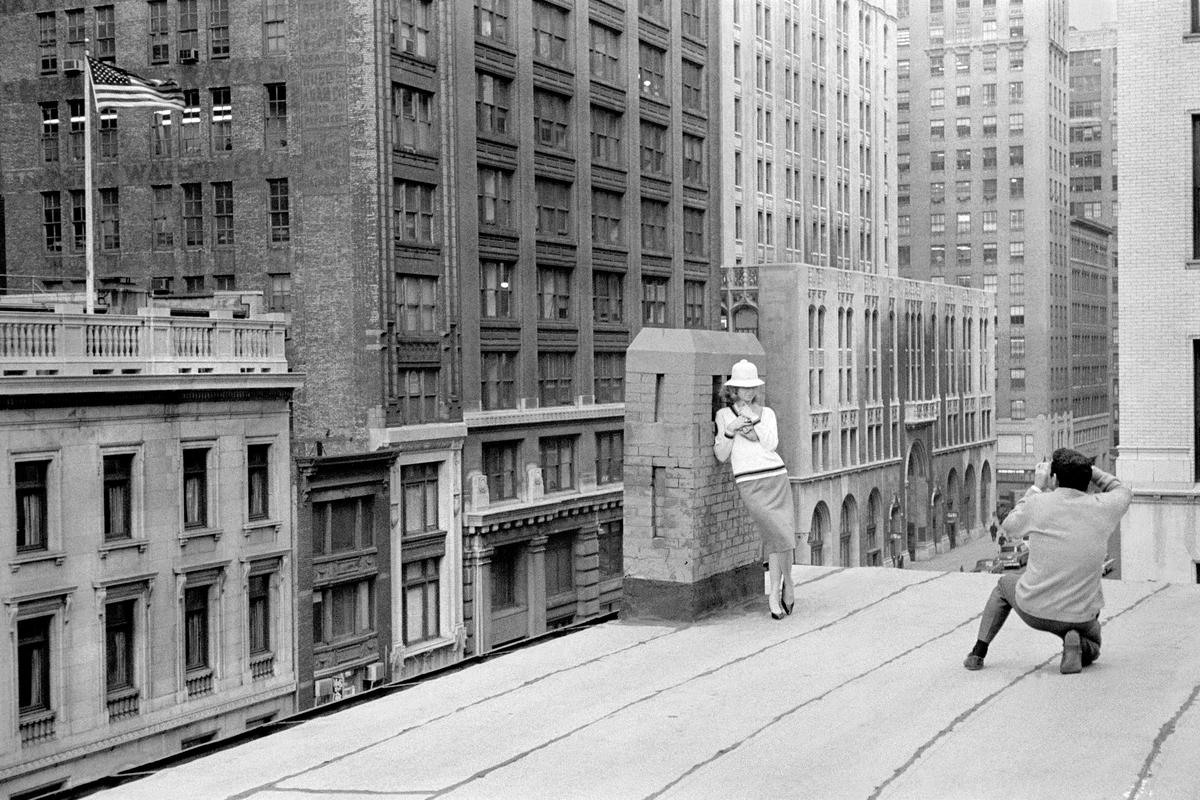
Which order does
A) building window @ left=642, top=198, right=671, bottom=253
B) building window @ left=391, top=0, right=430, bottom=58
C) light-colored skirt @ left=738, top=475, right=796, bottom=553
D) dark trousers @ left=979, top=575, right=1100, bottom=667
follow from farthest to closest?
building window @ left=642, top=198, right=671, bottom=253, building window @ left=391, top=0, right=430, bottom=58, light-colored skirt @ left=738, top=475, right=796, bottom=553, dark trousers @ left=979, top=575, right=1100, bottom=667

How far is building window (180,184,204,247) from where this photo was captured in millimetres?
52281

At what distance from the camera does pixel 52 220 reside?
54.0 m

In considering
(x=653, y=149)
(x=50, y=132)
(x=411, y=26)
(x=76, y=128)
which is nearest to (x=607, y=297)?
(x=653, y=149)

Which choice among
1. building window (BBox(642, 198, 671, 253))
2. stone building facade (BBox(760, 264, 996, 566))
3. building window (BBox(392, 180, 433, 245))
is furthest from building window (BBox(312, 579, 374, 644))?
stone building facade (BBox(760, 264, 996, 566))

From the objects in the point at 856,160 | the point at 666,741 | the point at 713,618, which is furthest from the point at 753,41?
the point at 666,741

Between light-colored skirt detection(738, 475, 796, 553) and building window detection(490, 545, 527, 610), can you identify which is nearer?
light-colored skirt detection(738, 475, 796, 553)

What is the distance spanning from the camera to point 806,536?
8500 centimetres

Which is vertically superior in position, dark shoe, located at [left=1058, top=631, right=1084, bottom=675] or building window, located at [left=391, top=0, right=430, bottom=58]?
building window, located at [left=391, top=0, right=430, bottom=58]

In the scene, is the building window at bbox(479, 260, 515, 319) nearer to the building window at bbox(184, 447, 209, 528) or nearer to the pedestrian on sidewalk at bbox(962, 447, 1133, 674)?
the building window at bbox(184, 447, 209, 528)

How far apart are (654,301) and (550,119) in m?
11.5

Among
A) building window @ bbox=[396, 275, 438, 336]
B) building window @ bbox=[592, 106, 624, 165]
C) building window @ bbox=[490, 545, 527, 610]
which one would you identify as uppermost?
building window @ bbox=[592, 106, 624, 165]

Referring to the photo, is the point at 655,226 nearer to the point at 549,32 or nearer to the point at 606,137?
the point at 606,137

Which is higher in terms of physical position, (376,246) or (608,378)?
(376,246)

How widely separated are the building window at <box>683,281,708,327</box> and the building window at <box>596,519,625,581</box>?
12206 millimetres
